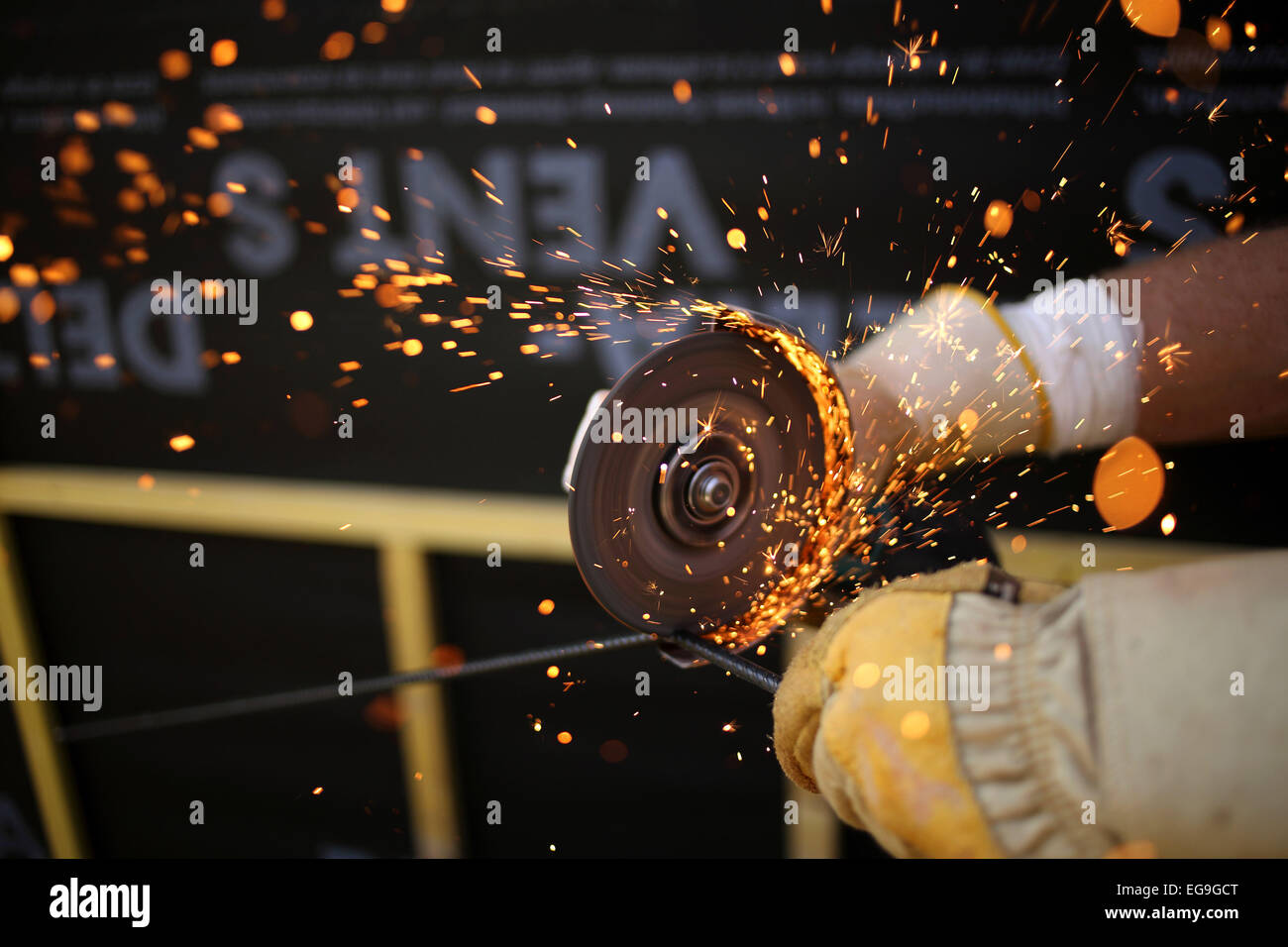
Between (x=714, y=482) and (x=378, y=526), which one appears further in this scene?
(x=378, y=526)

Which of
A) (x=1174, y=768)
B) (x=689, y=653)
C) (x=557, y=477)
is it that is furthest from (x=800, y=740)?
(x=557, y=477)

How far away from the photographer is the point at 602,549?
71cm

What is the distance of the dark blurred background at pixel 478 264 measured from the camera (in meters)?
1.25

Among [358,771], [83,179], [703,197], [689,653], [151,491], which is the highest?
[83,179]

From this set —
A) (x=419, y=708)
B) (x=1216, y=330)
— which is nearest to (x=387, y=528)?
(x=419, y=708)

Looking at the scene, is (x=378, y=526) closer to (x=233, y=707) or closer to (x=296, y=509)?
(x=296, y=509)

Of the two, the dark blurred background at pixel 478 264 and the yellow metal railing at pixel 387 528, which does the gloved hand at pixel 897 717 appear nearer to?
the dark blurred background at pixel 478 264

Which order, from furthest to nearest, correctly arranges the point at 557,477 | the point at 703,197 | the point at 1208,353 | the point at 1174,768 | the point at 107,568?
the point at 107,568, the point at 557,477, the point at 703,197, the point at 1208,353, the point at 1174,768

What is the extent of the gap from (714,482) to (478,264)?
0.95 metres

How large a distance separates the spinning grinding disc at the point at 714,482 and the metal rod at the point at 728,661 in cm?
2

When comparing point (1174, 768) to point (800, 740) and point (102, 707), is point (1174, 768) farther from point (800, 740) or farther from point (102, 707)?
point (102, 707)

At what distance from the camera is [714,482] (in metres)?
0.75

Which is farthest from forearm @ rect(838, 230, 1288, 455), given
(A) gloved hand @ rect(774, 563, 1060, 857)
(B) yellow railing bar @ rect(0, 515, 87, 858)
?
(B) yellow railing bar @ rect(0, 515, 87, 858)

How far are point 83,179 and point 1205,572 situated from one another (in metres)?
2.15
